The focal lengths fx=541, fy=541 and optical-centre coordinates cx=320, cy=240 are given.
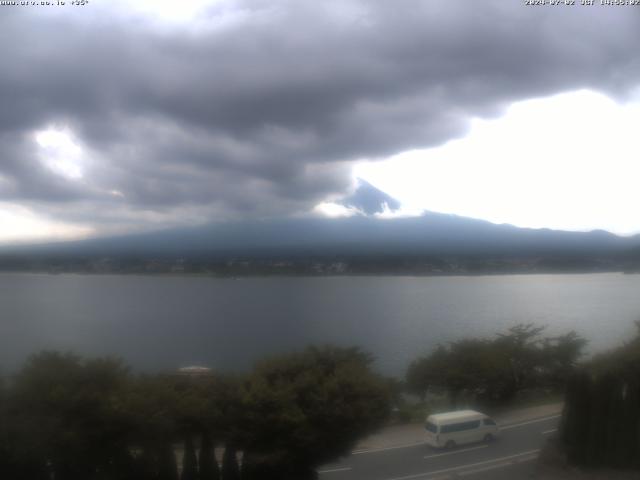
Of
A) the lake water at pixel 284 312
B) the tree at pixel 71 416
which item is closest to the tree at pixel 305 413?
the tree at pixel 71 416

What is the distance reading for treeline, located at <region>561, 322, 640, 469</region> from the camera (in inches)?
288

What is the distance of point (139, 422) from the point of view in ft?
21.6

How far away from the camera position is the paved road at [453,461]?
22.7 feet

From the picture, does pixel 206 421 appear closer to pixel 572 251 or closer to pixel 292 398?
pixel 292 398

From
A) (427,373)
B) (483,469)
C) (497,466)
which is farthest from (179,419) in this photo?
(427,373)

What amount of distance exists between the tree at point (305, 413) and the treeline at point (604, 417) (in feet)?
8.62

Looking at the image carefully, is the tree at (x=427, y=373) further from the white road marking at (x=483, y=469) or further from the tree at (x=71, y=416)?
the tree at (x=71, y=416)

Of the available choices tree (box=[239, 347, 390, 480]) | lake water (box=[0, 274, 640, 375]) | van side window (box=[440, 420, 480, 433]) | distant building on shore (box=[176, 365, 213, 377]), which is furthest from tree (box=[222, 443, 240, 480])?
van side window (box=[440, 420, 480, 433])

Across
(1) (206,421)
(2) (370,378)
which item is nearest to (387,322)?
(2) (370,378)

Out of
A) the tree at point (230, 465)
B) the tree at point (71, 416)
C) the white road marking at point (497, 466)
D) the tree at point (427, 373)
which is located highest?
the tree at point (71, 416)

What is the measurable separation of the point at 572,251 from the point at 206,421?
31.7 feet

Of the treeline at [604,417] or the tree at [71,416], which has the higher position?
the tree at [71,416]

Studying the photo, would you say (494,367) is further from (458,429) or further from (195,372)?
(195,372)

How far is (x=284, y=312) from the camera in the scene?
51.7 feet
